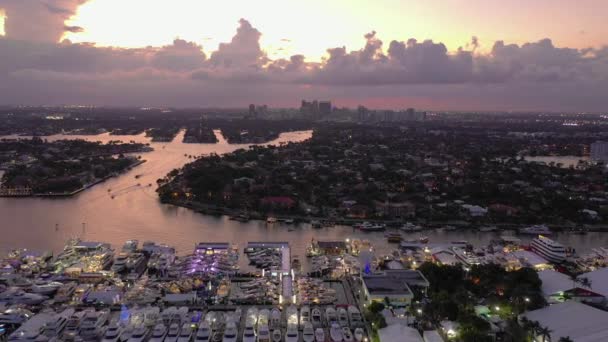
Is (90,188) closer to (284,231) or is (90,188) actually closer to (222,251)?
(284,231)

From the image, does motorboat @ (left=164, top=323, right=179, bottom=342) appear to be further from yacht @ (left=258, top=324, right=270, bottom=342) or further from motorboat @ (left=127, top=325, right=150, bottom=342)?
yacht @ (left=258, top=324, right=270, bottom=342)

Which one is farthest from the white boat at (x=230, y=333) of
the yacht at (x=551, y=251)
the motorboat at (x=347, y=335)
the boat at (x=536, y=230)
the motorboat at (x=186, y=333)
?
the boat at (x=536, y=230)

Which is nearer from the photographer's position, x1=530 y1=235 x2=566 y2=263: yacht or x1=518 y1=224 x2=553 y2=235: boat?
x1=530 y1=235 x2=566 y2=263: yacht

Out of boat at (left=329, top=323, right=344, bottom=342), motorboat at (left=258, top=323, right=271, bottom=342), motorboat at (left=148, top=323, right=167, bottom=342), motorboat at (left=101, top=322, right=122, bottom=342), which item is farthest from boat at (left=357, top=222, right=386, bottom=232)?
motorboat at (left=101, top=322, right=122, bottom=342)

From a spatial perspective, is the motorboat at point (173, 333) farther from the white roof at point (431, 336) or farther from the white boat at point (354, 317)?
the white roof at point (431, 336)

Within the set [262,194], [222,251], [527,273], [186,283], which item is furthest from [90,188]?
[527,273]
